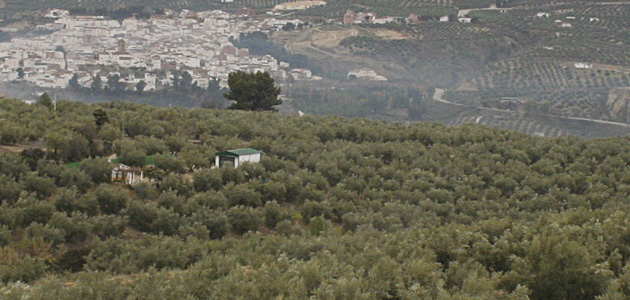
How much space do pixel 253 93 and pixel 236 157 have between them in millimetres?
15965

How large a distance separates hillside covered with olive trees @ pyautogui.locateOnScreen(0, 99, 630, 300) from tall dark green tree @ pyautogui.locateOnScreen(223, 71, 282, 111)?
8727mm

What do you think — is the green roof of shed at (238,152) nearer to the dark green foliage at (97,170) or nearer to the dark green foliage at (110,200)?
the dark green foliage at (97,170)

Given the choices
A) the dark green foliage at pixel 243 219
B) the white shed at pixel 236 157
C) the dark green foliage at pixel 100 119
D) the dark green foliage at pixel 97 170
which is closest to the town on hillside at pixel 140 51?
the dark green foliage at pixel 100 119

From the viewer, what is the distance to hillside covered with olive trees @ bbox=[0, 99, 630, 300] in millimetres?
8203

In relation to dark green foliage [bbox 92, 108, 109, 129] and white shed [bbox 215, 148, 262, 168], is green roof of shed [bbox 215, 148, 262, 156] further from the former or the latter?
dark green foliage [bbox 92, 108, 109, 129]

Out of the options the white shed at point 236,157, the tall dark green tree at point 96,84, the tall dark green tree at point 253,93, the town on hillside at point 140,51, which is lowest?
the town on hillside at point 140,51

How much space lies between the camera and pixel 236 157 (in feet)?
52.3

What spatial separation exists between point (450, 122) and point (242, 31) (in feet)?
171

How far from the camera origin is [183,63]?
237 ft

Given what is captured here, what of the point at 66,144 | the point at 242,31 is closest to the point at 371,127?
the point at 66,144

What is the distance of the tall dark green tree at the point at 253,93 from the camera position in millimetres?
31641

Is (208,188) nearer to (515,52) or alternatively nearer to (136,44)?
(515,52)

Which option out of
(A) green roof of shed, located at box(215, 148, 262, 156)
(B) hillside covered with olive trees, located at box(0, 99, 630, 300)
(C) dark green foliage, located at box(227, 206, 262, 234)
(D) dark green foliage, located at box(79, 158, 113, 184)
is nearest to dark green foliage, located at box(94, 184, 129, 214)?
(B) hillside covered with olive trees, located at box(0, 99, 630, 300)

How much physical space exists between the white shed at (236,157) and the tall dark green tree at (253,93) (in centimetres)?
1511
